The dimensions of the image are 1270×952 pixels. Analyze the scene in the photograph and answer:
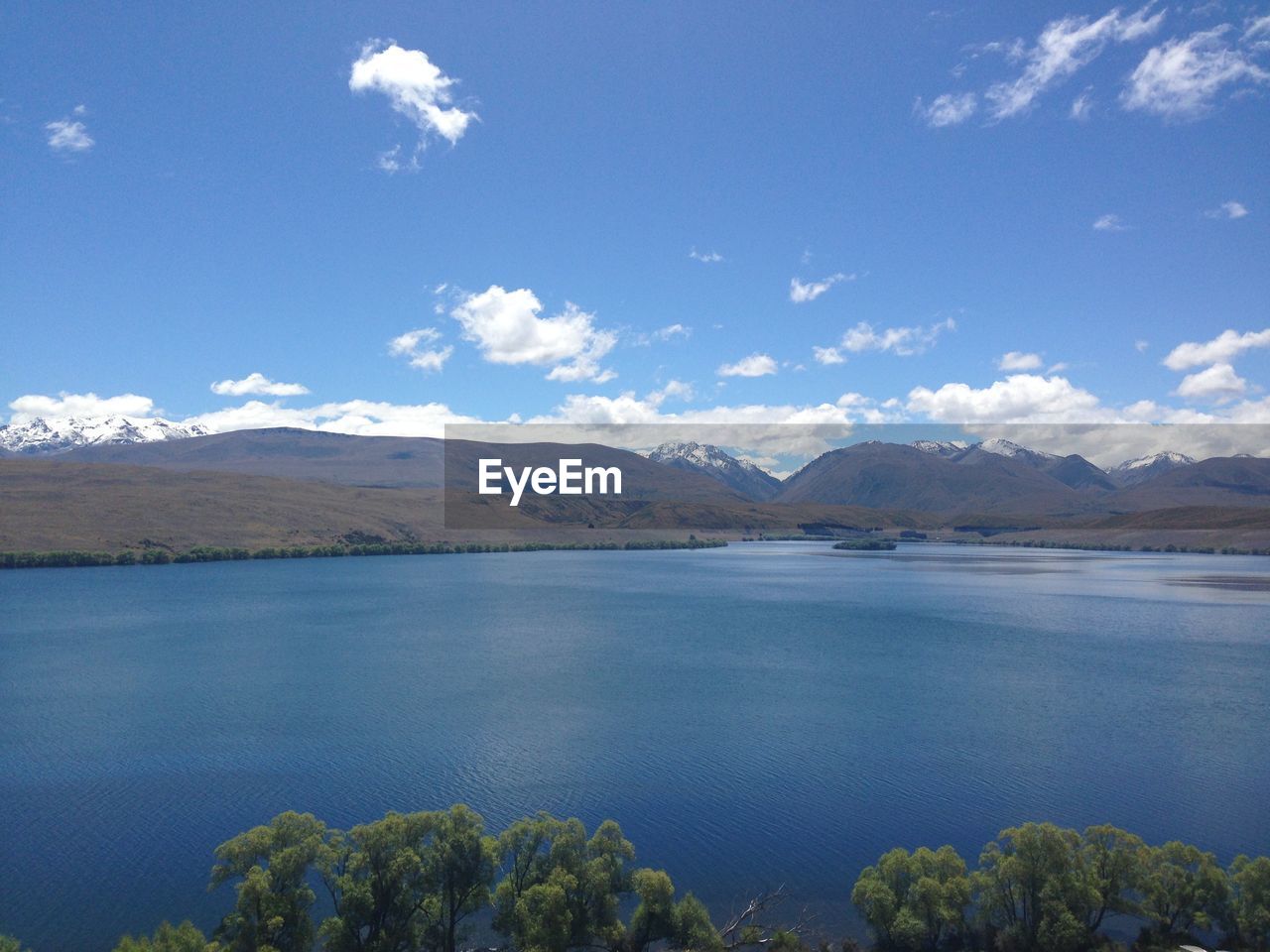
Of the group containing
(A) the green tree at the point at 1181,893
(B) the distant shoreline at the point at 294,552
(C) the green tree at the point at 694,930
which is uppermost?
(B) the distant shoreline at the point at 294,552

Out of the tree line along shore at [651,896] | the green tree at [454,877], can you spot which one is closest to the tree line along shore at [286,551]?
the tree line along shore at [651,896]

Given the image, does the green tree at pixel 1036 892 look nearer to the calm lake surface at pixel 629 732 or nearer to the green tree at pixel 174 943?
the calm lake surface at pixel 629 732

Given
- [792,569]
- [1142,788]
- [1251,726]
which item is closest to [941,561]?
[792,569]

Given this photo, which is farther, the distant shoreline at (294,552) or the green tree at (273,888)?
the distant shoreline at (294,552)

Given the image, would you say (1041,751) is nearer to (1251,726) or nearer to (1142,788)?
(1142,788)

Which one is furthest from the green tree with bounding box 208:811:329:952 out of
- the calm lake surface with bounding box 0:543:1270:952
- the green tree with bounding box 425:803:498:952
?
the calm lake surface with bounding box 0:543:1270:952

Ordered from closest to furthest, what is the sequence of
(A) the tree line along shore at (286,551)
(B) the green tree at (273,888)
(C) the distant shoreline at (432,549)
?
(B) the green tree at (273,888)
(A) the tree line along shore at (286,551)
(C) the distant shoreline at (432,549)

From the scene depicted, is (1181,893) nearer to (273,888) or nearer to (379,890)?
(379,890)
